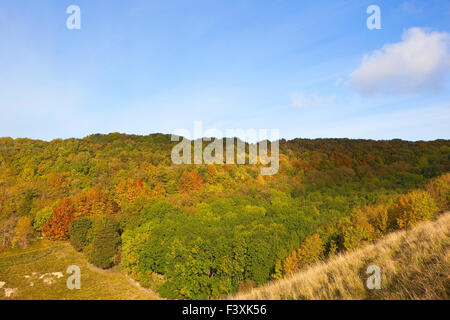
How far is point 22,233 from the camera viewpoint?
178 feet

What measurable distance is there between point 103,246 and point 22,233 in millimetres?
24105

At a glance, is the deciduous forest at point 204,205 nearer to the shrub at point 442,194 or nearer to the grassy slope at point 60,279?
the shrub at point 442,194

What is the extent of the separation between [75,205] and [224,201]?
3868 cm

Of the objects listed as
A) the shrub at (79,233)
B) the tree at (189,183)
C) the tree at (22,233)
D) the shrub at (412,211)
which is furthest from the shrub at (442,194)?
the tree at (22,233)

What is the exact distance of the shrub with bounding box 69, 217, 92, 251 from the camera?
52000mm

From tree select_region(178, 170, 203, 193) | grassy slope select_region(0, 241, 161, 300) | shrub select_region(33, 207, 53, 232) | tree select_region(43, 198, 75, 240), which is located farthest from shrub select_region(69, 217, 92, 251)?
tree select_region(178, 170, 203, 193)

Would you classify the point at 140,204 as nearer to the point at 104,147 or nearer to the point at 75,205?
the point at 75,205

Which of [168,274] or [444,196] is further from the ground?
[444,196]

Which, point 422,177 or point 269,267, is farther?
point 422,177
